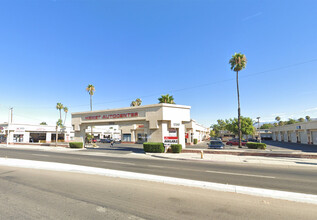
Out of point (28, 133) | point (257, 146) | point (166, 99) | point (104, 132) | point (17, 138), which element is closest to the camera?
point (257, 146)

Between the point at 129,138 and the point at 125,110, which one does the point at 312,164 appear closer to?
the point at 125,110

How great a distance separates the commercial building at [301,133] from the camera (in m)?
36.2

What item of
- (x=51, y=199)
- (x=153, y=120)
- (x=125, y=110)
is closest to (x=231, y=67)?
(x=153, y=120)

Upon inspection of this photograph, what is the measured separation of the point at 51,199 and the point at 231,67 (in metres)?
32.2

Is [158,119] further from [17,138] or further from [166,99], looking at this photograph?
[17,138]

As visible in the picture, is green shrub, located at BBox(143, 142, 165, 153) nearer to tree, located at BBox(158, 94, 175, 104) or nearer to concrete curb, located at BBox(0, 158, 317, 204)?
concrete curb, located at BBox(0, 158, 317, 204)

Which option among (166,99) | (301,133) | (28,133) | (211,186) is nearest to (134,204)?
(211,186)

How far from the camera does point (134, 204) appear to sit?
544 cm

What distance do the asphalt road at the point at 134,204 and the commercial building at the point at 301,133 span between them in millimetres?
40378

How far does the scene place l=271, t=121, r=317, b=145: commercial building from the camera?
3623cm

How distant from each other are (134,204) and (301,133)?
50.6 metres

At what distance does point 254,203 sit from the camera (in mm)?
5547

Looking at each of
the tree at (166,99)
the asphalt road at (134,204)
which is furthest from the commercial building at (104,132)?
the asphalt road at (134,204)

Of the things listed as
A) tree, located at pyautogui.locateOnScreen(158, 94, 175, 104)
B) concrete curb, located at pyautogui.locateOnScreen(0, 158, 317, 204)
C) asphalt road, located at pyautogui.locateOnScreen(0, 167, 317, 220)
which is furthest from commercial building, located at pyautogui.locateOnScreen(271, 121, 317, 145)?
asphalt road, located at pyautogui.locateOnScreen(0, 167, 317, 220)
